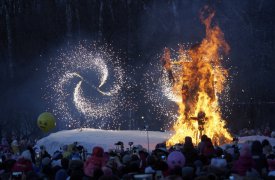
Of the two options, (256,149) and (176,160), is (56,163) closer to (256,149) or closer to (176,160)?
(176,160)

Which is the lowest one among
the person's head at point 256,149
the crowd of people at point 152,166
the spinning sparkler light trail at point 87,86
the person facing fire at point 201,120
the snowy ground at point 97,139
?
the crowd of people at point 152,166

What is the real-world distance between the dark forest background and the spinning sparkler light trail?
94 centimetres

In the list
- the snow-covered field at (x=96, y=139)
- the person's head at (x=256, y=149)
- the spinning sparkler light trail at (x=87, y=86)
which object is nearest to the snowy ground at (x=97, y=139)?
the snow-covered field at (x=96, y=139)

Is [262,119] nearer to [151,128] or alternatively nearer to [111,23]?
[151,128]

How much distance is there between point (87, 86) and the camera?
45.2 metres

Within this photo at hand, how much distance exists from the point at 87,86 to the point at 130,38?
256 inches

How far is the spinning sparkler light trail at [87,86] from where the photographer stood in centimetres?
4434

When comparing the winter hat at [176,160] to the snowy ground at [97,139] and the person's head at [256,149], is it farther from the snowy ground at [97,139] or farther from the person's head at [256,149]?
the snowy ground at [97,139]

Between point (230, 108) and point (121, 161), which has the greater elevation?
point (230, 108)

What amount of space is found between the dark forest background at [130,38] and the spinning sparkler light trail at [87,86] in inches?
36.8

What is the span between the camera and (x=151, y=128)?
48.4 metres

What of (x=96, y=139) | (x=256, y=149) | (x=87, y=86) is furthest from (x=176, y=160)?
(x=87, y=86)

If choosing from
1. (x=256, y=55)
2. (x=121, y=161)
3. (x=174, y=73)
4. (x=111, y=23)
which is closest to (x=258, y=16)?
(x=256, y=55)

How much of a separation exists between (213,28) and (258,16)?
28145 millimetres
